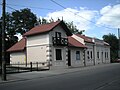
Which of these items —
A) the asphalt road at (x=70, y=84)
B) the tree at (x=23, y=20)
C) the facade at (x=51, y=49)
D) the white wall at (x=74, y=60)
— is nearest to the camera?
the asphalt road at (x=70, y=84)

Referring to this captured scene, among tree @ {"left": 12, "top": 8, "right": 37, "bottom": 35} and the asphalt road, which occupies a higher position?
tree @ {"left": 12, "top": 8, "right": 37, "bottom": 35}

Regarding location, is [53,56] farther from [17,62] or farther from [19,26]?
[19,26]

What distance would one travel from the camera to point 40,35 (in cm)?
3400

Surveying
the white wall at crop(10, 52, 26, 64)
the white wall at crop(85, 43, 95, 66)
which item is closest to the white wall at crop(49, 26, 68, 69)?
the white wall at crop(10, 52, 26, 64)

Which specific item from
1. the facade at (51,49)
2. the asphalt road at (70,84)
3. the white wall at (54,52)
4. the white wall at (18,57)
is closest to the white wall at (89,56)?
the facade at (51,49)

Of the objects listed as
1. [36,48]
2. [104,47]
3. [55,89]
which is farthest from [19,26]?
[55,89]

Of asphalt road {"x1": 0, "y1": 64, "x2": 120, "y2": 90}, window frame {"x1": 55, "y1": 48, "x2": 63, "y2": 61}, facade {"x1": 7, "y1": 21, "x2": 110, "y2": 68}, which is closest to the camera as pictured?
asphalt road {"x1": 0, "y1": 64, "x2": 120, "y2": 90}

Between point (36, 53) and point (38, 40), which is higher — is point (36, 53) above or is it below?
below

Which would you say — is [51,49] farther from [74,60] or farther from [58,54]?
[74,60]

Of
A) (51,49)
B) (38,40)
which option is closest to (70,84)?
(51,49)

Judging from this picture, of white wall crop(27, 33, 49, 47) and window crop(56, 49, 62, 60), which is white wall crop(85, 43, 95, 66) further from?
white wall crop(27, 33, 49, 47)

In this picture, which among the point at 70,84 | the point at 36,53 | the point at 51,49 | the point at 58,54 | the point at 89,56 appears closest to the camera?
the point at 70,84

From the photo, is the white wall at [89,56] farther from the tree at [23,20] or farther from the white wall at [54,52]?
the tree at [23,20]

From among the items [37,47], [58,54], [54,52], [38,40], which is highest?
[38,40]
